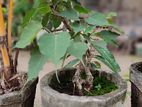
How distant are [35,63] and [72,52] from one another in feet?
0.39

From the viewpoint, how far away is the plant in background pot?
3.52ft

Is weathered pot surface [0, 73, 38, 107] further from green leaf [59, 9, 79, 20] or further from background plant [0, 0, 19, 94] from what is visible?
green leaf [59, 9, 79, 20]

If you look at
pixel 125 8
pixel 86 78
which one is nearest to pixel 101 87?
pixel 86 78

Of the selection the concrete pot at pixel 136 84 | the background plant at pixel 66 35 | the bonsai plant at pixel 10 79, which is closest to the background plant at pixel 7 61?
the bonsai plant at pixel 10 79

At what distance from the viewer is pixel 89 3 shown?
3.47 meters

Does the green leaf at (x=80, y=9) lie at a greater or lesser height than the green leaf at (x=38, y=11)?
lesser

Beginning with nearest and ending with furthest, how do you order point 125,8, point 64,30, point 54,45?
1. point 54,45
2. point 64,30
3. point 125,8

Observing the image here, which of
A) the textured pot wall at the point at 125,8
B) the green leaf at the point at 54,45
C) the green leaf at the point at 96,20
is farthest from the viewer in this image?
the textured pot wall at the point at 125,8

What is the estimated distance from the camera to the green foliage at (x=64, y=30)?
106cm

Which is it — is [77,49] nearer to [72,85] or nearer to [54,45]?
[54,45]

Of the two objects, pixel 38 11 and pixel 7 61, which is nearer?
pixel 38 11

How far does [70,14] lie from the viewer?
1.12m

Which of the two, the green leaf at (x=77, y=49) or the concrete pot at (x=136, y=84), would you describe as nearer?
the green leaf at (x=77, y=49)

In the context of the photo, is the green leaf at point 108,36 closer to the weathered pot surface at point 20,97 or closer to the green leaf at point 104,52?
the green leaf at point 104,52
